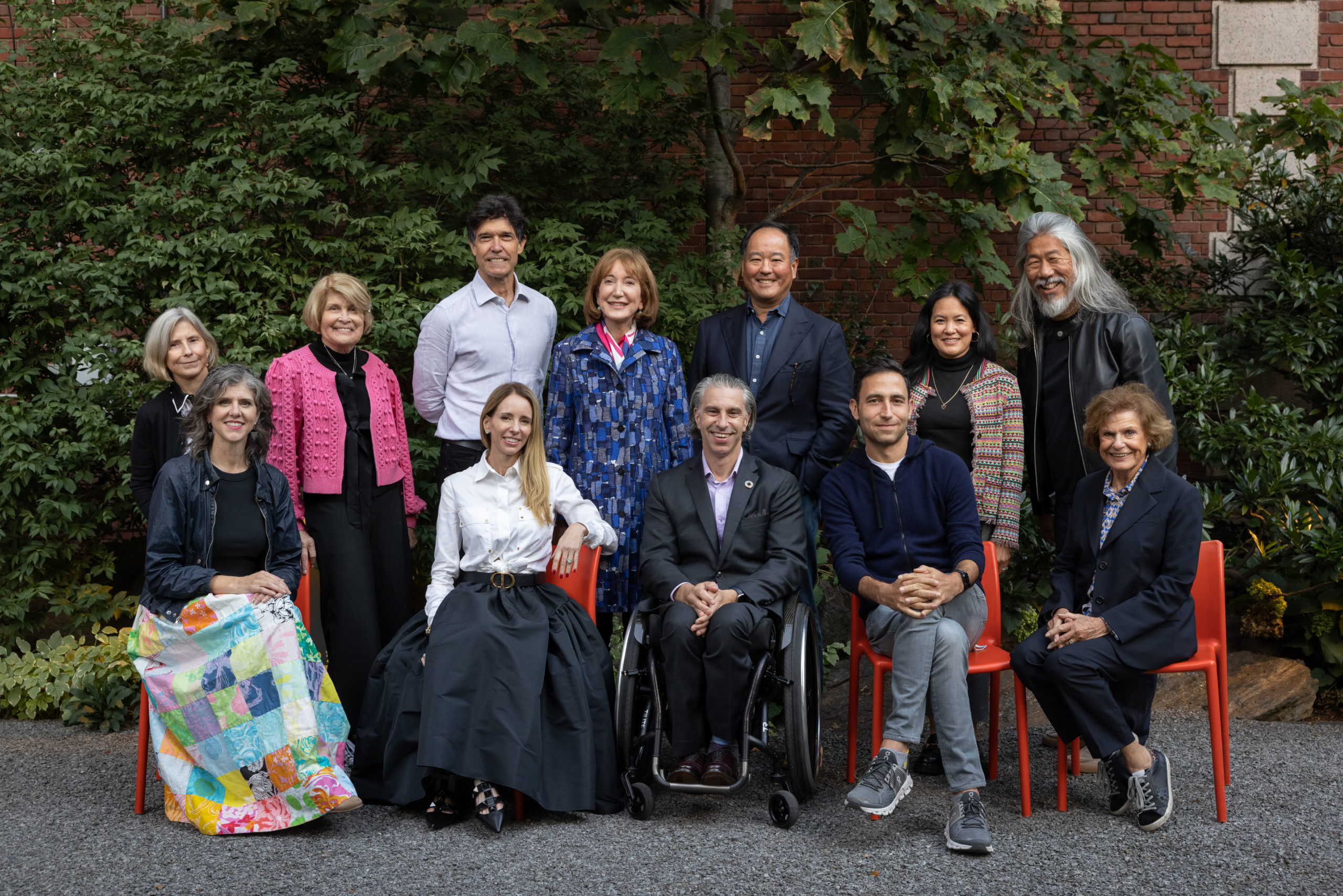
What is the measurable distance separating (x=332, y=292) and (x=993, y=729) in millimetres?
2946

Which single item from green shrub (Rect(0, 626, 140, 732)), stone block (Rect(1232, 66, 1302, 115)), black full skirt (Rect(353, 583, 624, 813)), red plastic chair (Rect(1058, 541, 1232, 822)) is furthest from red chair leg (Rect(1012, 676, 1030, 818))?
stone block (Rect(1232, 66, 1302, 115))

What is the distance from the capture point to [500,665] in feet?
10.9

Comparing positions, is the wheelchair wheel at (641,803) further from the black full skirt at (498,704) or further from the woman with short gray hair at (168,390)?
the woman with short gray hair at (168,390)

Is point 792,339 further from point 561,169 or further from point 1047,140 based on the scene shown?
point 1047,140

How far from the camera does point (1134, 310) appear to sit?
3.91m

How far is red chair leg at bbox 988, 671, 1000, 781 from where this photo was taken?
12.3 ft

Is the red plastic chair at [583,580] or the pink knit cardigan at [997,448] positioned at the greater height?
the pink knit cardigan at [997,448]

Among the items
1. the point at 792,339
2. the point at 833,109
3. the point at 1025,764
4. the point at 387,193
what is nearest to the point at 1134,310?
the point at 792,339

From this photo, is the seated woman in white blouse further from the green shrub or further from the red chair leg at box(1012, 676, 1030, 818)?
the green shrub

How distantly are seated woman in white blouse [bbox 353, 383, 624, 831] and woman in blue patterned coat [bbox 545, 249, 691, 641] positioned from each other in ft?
0.53

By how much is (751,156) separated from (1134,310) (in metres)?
3.42

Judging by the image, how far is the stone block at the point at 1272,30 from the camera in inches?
263

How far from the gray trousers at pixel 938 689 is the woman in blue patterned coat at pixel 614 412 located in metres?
1.01

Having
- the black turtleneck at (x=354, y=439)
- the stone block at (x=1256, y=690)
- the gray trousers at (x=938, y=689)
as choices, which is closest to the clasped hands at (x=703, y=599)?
the gray trousers at (x=938, y=689)
